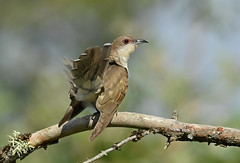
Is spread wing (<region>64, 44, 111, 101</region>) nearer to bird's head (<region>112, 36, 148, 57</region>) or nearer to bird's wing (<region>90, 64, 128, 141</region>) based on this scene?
bird's wing (<region>90, 64, 128, 141</region>)

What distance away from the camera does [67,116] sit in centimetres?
394

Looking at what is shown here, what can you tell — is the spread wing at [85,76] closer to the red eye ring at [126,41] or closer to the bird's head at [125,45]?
the bird's head at [125,45]

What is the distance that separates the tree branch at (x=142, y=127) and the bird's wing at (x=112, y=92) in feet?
0.79

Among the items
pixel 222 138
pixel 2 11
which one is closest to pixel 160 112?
pixel 222 138

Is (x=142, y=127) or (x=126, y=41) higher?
(x=126, y=41)

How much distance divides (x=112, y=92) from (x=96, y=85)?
0.20 meters

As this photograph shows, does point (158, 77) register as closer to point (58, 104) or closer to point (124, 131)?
point (58, 104)

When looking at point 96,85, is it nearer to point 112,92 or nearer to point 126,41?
Result: point 112,92

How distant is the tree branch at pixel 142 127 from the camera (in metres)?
3.32

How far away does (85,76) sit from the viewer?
4230 millimetres

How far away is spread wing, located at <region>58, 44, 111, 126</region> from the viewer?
4.08m

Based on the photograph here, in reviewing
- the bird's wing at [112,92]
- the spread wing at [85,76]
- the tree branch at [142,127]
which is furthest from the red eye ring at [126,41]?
the tree branch at [142,127]

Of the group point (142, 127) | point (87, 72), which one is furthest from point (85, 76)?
point (142, 127)

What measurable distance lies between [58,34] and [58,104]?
5.18 m
